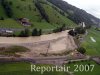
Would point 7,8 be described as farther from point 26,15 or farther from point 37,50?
point 37,50

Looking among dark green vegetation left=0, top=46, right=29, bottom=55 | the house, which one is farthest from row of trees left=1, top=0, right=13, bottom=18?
dark green vegetation left=0, top=46, right=29, bottom=55

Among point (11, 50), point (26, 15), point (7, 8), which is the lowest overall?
point (11, 50)

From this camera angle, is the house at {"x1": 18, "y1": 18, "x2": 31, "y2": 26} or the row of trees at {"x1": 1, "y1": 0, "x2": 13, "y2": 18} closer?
the house at {"x1": 18, "y1": 18, "x2": 31, "y2": 26}

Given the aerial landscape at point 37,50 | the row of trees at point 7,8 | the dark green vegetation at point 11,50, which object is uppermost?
the row of trees at point 7,8

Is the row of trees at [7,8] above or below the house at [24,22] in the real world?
above

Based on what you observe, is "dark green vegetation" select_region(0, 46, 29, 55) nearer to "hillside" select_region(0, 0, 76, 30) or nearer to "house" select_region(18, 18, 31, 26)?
"hillside" select_region(0, 0, 76, 30)

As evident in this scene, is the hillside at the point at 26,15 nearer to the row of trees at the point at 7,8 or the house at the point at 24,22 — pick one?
the row of trees at the point at 7,8

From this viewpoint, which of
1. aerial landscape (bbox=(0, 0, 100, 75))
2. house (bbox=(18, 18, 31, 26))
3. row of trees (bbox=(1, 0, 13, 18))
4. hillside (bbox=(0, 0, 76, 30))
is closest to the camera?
aerial landscape (bbox=(0, 0, 100, 75))

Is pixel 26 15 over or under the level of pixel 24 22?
over

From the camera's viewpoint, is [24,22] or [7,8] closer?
[24,22]

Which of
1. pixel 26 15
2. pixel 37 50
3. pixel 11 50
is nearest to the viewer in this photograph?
pixel 11 50

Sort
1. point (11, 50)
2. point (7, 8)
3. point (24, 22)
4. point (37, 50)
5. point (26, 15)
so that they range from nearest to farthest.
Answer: point (11, 50)
point (37, 50)
point (24, 22)
point (7, 8)
point (26, 15)

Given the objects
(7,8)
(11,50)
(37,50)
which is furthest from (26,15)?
(11,50)

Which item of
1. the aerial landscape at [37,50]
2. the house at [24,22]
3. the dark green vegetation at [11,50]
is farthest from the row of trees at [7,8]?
the dark green vegetation at [11,50]
